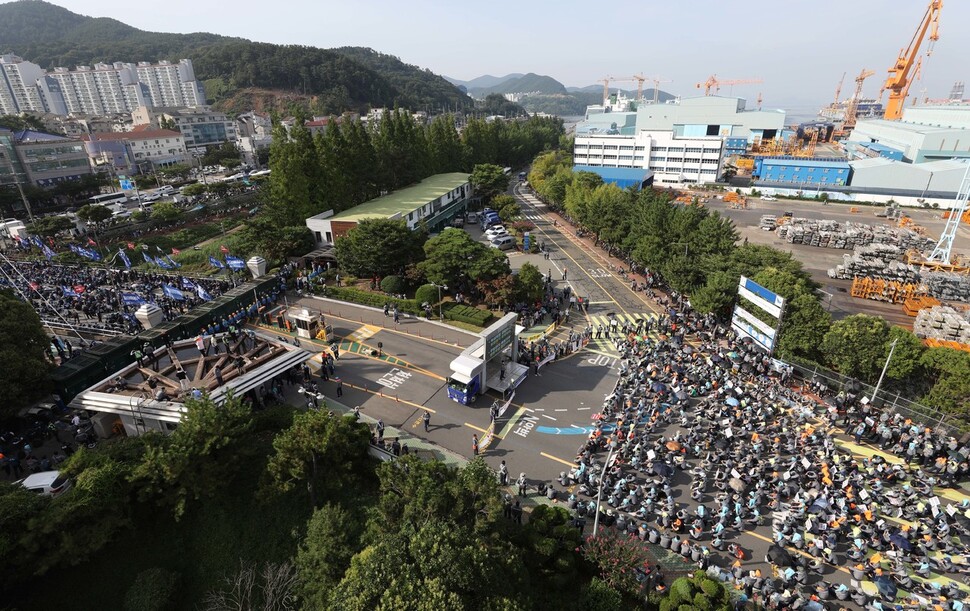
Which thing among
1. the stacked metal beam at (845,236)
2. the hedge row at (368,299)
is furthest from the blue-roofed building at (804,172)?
the hedge row at (368,299)

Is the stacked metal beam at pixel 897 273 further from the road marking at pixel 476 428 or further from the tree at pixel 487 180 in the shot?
the tree at pixel 487 180

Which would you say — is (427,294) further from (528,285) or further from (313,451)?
(313,451)

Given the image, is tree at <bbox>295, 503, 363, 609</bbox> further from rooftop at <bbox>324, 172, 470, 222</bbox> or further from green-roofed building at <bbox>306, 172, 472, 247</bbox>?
rooftop at <bbox>324, 172, 470, 222</bbox>

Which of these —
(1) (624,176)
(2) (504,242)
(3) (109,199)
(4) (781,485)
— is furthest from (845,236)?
(3) (109,199)

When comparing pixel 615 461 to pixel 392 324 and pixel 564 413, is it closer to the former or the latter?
pixel 564 413

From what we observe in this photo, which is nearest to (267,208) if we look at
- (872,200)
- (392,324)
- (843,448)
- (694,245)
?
(392,324)
